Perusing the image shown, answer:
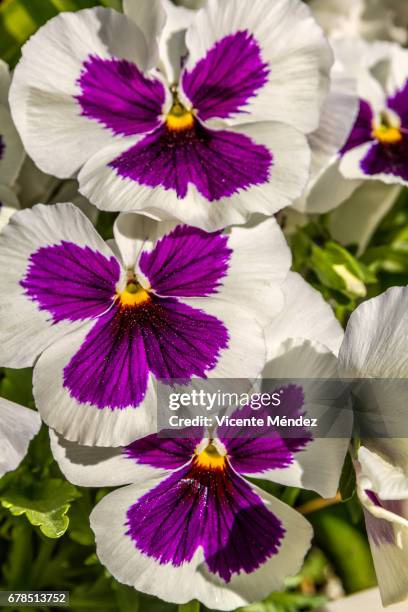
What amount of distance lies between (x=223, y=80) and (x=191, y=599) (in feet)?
1.18

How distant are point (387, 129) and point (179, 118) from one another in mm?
243

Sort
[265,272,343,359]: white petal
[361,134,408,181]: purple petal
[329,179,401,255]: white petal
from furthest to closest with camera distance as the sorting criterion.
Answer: [329,179,401,255]: white petal, [361,134,408,181]: purple petal, [265,272,343,359]: white petal

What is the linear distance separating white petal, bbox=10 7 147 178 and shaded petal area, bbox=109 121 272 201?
31 mm

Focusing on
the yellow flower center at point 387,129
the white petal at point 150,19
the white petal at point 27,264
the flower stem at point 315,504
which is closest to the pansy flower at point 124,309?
the white petal at point 27,264

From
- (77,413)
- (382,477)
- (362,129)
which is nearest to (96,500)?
(77,413)

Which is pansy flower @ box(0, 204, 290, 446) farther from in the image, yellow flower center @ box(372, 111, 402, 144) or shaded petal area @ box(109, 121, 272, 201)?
yellow flower center @ box(372, 111, 402, 144)

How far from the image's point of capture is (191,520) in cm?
58

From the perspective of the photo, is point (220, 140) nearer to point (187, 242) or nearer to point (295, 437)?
point (187, 242)

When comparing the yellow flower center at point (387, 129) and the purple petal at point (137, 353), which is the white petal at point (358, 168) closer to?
the yellow flower center at point (387, 129)

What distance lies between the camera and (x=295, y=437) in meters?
0.58

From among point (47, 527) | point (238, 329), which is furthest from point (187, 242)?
point (47, 527)

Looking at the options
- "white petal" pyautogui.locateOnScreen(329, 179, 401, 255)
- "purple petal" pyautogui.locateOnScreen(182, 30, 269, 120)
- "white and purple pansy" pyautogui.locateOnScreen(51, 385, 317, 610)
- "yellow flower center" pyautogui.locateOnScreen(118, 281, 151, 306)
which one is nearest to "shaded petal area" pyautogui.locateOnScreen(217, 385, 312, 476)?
"white and purple pansy" pyautogui.locateOnScreen(51, 385, 317, 610)

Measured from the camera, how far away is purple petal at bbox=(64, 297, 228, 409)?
0.55m

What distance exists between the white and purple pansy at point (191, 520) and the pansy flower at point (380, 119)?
0.24 metres
